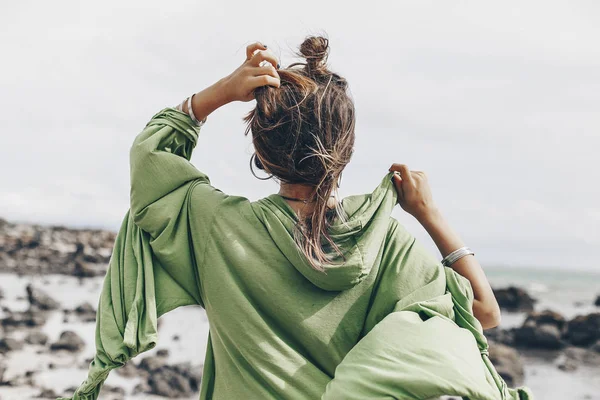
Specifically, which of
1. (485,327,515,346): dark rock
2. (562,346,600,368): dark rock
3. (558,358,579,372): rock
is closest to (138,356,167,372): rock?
(558,358,579,372): rock

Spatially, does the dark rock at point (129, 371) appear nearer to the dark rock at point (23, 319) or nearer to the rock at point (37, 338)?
the rock at point (37, 338)

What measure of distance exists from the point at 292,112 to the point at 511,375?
828 centimetres

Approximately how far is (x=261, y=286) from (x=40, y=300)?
33.2ft

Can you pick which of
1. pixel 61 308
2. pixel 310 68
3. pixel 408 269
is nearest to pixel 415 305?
pixel 408 269

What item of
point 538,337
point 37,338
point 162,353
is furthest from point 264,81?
point 538,337

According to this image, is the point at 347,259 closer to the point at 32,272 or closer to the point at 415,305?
the point at 415,305

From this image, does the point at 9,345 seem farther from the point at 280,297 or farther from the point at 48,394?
the point at 280,297

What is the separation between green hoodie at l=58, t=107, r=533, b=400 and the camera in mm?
1793

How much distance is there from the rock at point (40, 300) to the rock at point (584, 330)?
8.92 meters

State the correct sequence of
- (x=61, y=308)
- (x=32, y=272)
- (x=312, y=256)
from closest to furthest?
(x=312, y=256), (x=61, y=308), (x=32, y=272)

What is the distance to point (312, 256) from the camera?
176 cm

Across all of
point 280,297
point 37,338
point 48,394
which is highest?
point 280,297

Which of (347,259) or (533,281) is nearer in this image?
(347,259)

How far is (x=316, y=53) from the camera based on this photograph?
6.23ft
